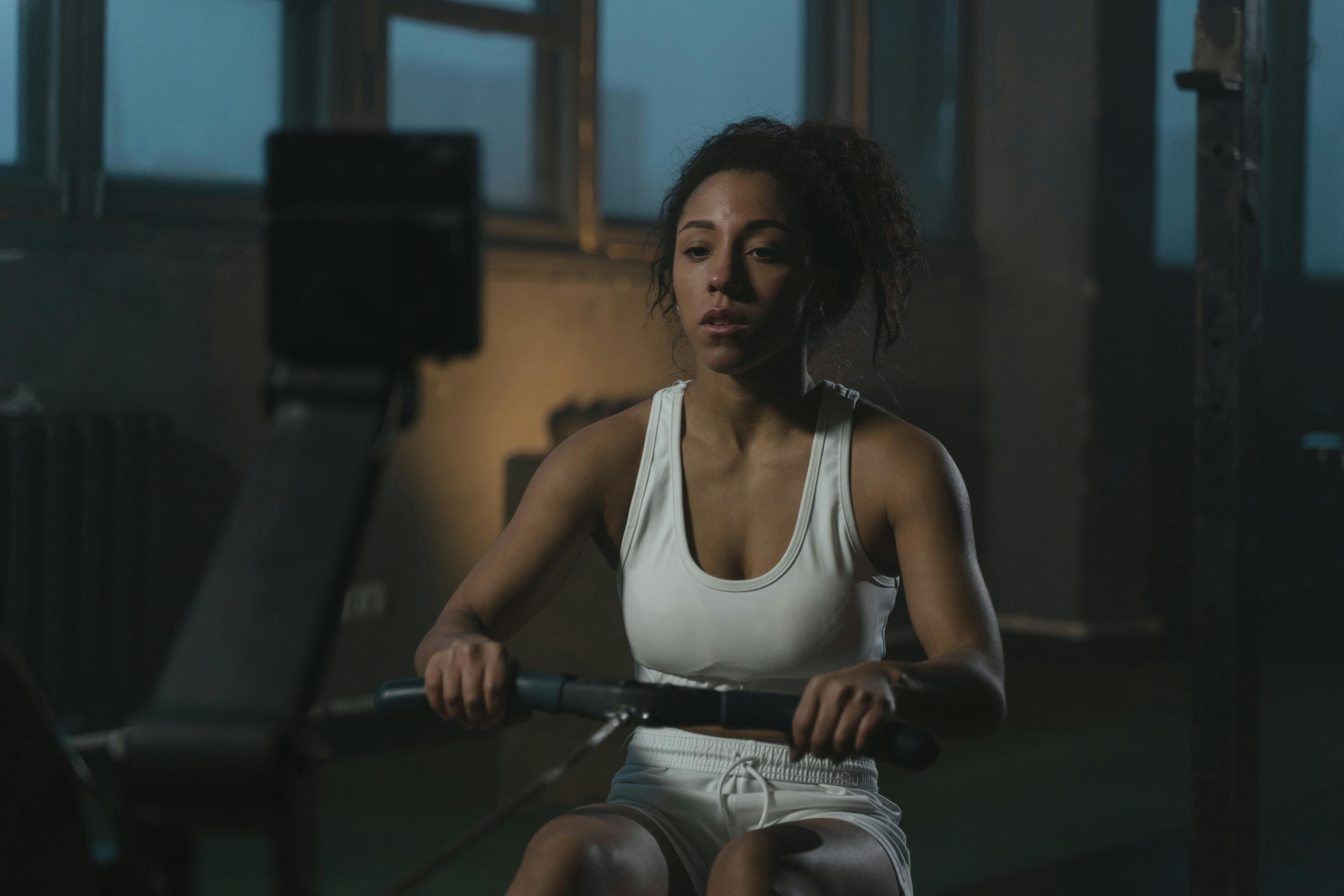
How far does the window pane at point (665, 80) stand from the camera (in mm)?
4375

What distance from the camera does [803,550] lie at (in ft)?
4.39

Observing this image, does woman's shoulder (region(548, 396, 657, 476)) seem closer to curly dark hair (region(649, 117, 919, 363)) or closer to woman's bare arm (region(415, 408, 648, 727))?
woman's bare arm (region(415, 408, 648, 727))

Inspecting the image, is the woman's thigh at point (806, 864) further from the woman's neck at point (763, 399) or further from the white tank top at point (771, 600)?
the woman's neck at point (763, 399)

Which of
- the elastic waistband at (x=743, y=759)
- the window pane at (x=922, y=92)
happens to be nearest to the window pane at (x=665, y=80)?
the window pane at (x=922, y=92)

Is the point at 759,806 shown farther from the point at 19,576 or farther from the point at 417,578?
the point at 417,578

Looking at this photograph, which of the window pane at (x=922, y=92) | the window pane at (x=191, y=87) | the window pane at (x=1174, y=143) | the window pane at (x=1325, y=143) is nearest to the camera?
the window pane at (x=191, y=87)

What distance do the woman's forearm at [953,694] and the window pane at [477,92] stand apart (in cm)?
281

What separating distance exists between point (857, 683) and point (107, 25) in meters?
2.99

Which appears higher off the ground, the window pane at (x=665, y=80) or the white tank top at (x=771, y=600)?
the window pane at (x=665, y=80)

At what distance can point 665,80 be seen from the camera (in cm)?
451

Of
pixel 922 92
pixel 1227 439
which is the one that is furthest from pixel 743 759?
pixel 922 92

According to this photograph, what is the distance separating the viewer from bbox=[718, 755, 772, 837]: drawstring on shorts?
1.26 m

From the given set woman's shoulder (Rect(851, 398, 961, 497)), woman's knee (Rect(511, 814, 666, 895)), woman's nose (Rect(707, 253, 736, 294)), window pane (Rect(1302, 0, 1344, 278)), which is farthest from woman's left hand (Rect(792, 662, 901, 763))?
window pane (Rect(1302, 0, 1344, 278))

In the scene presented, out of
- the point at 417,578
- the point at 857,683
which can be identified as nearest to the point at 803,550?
the point at 857,683
